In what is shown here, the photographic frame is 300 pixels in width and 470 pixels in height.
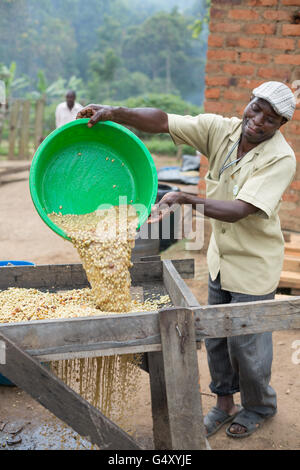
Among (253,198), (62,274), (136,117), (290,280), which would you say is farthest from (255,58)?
(62,274)

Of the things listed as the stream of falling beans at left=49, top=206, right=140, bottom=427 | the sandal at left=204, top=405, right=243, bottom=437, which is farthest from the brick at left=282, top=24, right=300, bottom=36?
the sandal at left=204, top=405, right=243, bottom=437

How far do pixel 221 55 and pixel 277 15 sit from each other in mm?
701

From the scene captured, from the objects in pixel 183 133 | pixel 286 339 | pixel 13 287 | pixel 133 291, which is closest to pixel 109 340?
pixel 133 291

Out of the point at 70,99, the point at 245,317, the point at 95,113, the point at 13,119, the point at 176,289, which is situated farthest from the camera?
the point at 13,119

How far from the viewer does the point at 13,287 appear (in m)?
2.94

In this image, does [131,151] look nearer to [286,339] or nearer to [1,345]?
[1,345]

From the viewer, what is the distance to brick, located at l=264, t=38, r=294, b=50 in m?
5.24

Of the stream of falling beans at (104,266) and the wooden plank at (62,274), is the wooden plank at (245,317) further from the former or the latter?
the wooden plank at (62,274)

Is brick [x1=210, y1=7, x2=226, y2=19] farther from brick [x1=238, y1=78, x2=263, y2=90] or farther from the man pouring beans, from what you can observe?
the man pouring beans

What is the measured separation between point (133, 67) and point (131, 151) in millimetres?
49950

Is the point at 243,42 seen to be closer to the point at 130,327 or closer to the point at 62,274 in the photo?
the point at 62,274

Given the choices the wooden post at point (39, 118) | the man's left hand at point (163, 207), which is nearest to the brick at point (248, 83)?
the man's left hand at point (163, 207)

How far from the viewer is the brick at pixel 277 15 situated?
5234 millimetres

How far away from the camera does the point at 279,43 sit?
5.29 meters
